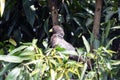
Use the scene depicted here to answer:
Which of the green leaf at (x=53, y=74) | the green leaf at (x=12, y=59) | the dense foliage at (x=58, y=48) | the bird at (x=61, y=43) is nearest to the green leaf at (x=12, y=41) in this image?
the dense foliage at (x=58, y=48)

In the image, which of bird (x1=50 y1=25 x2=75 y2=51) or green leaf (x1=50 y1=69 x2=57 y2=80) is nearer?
green leaf (x1=50 y1=69 x2=57 y2=80)

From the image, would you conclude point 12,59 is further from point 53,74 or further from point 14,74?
point 53,74

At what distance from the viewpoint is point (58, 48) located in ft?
3.22

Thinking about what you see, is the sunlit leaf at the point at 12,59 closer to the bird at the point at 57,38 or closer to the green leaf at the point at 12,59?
the green leaf at the point at 12,59

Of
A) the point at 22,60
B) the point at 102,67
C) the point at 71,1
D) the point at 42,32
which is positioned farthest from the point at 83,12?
the point at 22,60

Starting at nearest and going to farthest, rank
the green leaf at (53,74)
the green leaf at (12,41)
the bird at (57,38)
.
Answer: the green leaf at (53,74), the bird at (57,38), the green leaf at (12,41)

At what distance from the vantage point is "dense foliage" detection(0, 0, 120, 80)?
0.96m

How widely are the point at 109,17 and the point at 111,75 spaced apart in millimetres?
308

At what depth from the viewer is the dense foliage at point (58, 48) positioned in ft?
3.15

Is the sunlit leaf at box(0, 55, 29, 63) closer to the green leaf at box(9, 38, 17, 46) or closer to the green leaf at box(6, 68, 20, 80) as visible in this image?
the green leaf at box(6, 68, 20, 80)

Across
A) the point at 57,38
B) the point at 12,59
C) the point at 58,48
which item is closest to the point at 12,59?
the point at 12,59

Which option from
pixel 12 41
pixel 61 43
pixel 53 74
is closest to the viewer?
pixel 53 74

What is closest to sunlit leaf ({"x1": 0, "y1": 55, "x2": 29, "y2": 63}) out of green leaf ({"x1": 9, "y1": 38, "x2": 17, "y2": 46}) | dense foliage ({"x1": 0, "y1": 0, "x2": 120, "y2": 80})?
dense foliage ({"x1": 0, "y1": 0, "x2": 120, "y2": 80})

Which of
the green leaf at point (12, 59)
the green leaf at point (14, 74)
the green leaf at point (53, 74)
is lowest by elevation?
the green leaf at point (14, 74)
